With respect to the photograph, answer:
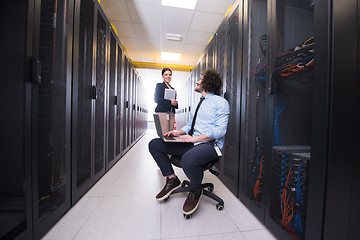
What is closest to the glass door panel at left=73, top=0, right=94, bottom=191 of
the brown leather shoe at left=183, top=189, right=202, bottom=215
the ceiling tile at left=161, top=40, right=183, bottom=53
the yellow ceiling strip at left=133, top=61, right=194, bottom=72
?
the brown leather shoe at left=183, top=189, right=202, bottom=215

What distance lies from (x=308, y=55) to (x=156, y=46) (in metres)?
4.31

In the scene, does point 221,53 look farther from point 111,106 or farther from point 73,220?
point 73,220

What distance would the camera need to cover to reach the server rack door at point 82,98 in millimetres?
1260

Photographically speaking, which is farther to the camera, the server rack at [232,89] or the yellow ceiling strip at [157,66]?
the yellow ceiling strip at [157,66]

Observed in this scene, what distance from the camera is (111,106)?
2209mm

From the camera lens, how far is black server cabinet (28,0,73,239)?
839 mm

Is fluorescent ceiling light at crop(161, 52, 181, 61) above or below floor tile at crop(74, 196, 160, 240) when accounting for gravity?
above

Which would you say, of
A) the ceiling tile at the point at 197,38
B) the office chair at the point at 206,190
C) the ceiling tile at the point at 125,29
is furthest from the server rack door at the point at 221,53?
the ceiling tile at the point at 125,29

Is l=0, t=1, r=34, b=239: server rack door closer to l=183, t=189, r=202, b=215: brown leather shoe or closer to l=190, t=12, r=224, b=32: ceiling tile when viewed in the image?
l=183, t=189, r=202, b=215: brown leather shoe

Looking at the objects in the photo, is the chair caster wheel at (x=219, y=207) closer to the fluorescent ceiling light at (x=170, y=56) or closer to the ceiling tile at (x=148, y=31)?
the ceiling tile at (x=148, y=31)

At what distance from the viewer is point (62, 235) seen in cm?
93

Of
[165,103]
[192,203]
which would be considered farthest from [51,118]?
[165,103]

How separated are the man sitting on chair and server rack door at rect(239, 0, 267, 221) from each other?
0.95ft

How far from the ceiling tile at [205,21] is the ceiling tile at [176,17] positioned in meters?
0.12
